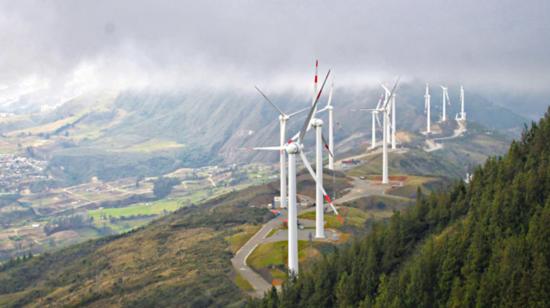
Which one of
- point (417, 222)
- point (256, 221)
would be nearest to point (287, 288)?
point (417, 222)

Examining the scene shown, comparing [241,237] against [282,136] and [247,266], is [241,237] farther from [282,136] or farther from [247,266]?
[282,136]

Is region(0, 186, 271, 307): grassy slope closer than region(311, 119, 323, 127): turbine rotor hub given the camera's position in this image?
Yes

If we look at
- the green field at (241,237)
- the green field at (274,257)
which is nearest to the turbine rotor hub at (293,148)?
the green field at (274,257)

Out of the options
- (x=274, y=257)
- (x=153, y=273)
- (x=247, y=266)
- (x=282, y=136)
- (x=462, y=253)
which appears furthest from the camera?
(x=282, y=136)

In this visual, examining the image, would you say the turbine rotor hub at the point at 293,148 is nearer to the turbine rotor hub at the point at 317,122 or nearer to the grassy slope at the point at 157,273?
the grassy slope at the point at 157,273

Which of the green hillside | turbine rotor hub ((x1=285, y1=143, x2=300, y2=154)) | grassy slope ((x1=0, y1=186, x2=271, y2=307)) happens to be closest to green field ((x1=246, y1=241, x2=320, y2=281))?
grassy slope ((x1=0, y1=186, x2=271, y2=307))

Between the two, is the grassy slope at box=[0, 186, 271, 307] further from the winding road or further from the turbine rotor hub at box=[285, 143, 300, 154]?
the turbine rotor hub at box=[285, 143, 300, 154]

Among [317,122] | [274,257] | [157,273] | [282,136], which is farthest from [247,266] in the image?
[282,136]

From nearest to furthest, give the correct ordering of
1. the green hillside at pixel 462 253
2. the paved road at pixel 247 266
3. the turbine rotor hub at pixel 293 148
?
the green hillside at pixel 462 253 < the turbine rotor hub at pixel 293 148 < the paved road at pixel 247 266
